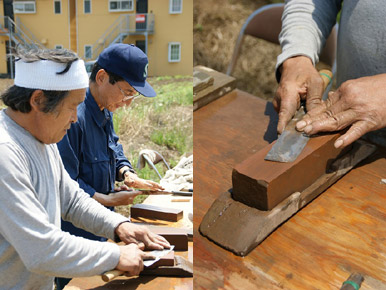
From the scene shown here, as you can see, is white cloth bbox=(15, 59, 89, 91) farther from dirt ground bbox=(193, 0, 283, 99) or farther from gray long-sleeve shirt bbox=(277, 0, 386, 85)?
dirt ground bbox=(193, 0, 283, 99)

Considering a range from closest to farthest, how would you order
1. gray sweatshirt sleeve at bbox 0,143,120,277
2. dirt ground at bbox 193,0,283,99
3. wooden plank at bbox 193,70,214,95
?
gray sweatshirt sleeve at bbox 0,143,120,277 < wooden plank at bbox 193,70,214,95 < dirt ground at bbox 193,0,283,99

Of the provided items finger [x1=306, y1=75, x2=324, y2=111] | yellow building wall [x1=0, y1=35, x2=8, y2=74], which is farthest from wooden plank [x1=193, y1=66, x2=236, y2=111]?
yellow building wall [x1=0, y1=35, x2=8, y2=74]

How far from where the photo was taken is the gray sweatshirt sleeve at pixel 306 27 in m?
2.10

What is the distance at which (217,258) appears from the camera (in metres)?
1.31

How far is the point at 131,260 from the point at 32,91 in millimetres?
618

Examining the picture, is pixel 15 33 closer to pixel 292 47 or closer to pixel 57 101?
pixel 57 101

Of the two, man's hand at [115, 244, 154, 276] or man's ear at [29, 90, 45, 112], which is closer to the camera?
man's ear at [29, 90, 45, 112]

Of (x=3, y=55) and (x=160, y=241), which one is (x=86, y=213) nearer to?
(x=160, y=241)

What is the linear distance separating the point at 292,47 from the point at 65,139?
1.22 metres

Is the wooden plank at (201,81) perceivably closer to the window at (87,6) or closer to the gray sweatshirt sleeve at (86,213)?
→ the window at (87,6)

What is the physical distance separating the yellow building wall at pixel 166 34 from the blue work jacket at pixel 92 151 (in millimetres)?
367

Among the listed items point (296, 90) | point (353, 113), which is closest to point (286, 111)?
point (296, 90)

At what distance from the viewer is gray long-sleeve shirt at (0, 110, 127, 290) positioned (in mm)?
1106

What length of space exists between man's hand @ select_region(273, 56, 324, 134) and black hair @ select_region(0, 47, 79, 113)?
36.7 inches
